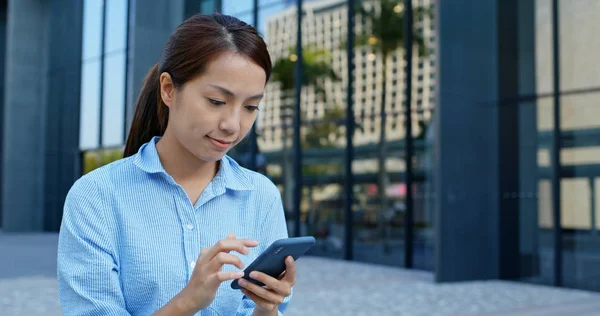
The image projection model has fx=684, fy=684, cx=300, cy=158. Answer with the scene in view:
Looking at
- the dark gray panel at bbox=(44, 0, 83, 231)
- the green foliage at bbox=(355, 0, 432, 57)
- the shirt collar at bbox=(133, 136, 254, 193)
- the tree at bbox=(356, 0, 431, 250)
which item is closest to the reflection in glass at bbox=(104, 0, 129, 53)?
the dark gray panel at bbox=(44, 0, 83, 231)

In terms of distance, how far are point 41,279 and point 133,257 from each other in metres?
9.20

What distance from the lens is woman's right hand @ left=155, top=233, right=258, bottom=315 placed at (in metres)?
1.32

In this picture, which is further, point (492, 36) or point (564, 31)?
point (492, 36)

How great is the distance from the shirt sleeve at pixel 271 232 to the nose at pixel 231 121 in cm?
32

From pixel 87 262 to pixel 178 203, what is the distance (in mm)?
240

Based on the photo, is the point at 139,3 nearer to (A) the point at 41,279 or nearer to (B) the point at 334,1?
(B) the point at 334,1

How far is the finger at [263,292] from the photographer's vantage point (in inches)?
57.4

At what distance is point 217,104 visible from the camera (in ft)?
4.87

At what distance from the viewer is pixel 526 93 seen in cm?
1048

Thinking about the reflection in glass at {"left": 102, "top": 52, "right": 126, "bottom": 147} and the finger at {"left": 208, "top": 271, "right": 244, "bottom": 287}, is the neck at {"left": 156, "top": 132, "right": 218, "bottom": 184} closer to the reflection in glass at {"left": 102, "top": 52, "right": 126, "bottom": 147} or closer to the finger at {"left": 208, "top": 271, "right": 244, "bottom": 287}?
the finger at {"left": 208, "top": 271, "right": 244, "bottom": 287}

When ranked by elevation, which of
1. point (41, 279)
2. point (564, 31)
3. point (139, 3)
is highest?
point (139, 3)

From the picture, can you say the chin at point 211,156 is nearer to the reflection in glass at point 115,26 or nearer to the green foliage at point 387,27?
the green foliage at point 387,27

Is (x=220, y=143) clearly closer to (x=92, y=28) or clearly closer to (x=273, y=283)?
(x=273, y=283)

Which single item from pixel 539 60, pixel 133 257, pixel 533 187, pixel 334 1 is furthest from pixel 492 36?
pixel 133 257
